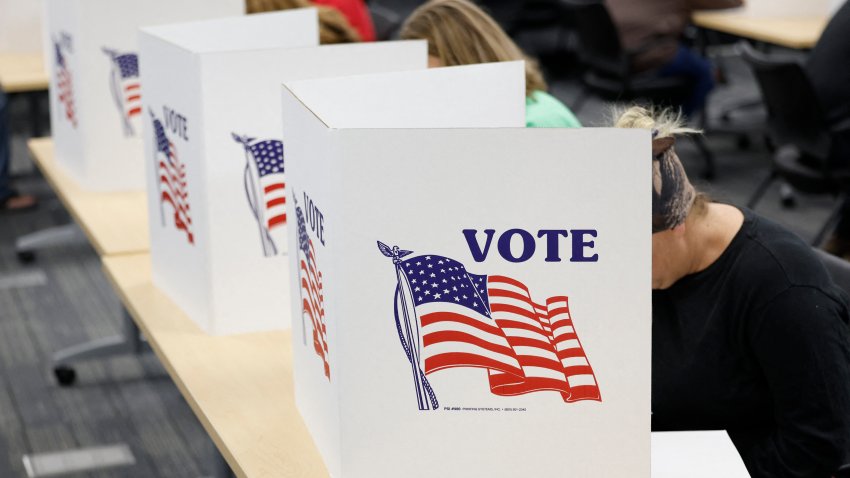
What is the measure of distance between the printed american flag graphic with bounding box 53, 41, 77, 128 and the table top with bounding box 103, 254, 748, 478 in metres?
0.73

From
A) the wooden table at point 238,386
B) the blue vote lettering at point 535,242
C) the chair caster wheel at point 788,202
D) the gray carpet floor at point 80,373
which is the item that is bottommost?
the gray carpet floor at point 80,373

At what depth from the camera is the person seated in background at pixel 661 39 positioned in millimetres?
5363

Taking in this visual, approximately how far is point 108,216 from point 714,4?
3.64 m

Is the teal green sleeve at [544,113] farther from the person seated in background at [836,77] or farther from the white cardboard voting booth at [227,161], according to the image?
the person seated in background at [836,77]

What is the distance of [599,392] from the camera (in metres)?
1.34

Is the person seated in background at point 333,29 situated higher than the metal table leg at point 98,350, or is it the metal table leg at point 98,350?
the person seated in background at point 333,29

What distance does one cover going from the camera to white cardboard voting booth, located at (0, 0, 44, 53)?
4629 millimetres

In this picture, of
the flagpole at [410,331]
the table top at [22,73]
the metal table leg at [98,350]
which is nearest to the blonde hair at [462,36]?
the flagpole at [410,331]

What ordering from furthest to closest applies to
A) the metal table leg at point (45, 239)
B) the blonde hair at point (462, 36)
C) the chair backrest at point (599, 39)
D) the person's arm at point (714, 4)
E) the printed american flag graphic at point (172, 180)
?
1. the person's arm at point (714, 4)
2. the chair backrest at point (599, 39)
3. the metal table leg at point (45, 239)
4. the blonde hair at point (462, 36)
5. the printed american flag graphic at point (172, 180)

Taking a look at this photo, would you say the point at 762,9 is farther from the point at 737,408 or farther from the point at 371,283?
the point at 371,283

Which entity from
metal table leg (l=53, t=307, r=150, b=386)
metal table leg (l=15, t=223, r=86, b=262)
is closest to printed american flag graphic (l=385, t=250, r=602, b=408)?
metal table leg (l=53, t=307, r=150, b=386)

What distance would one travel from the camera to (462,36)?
2.41 metres

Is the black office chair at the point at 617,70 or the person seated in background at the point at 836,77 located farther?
the black office chair at the point at 617,70

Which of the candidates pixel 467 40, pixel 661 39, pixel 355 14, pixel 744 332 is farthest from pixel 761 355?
pixel 661 39
